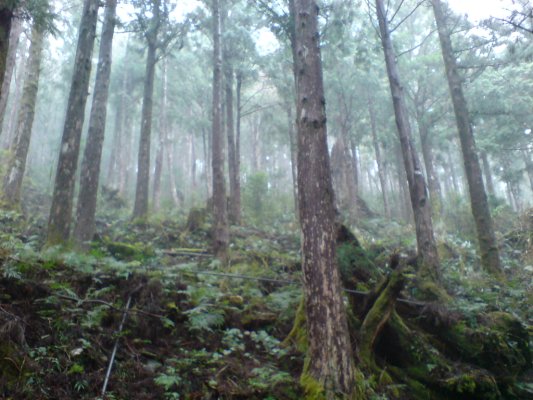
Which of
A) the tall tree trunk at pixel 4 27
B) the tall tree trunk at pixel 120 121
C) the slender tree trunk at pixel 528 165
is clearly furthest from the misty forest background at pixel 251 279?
the tall tree trunk at pixel 120 121

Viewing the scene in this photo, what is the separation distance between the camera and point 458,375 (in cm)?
564

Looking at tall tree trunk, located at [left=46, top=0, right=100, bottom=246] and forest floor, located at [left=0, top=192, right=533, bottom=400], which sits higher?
tall tree trunk, located at [left=46, top=0, right=100, bottom=246]

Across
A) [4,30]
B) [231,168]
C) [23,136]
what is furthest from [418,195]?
[23,136]

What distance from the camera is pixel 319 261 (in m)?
4.77

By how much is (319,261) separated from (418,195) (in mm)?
5772

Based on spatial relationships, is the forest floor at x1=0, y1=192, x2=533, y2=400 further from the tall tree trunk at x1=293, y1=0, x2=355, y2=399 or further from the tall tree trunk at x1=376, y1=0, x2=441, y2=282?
the tall tree trunk at x1=376, y1=0, x2=441, y2=282

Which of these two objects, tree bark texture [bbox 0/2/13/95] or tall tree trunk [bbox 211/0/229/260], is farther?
tall tree trunk [bbox 211/0/229/260]

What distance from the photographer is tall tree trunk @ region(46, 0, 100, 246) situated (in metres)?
8.85

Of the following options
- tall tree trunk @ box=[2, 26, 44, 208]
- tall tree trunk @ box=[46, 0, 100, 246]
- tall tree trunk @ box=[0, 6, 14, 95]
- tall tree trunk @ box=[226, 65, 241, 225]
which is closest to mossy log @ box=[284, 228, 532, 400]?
tall tree trunk @ box=[0, 6, 14, 95]

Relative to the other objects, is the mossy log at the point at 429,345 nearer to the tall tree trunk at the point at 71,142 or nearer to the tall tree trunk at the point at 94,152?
the tall tree trunk at the point at 71,142

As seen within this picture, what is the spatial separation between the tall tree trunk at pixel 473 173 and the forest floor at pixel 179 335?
1.53 metres

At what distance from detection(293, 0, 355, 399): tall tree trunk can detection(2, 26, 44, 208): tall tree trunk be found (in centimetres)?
1098

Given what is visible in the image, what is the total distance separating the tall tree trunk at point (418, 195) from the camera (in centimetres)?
908

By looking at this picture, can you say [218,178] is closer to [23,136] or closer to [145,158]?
[145,158]
